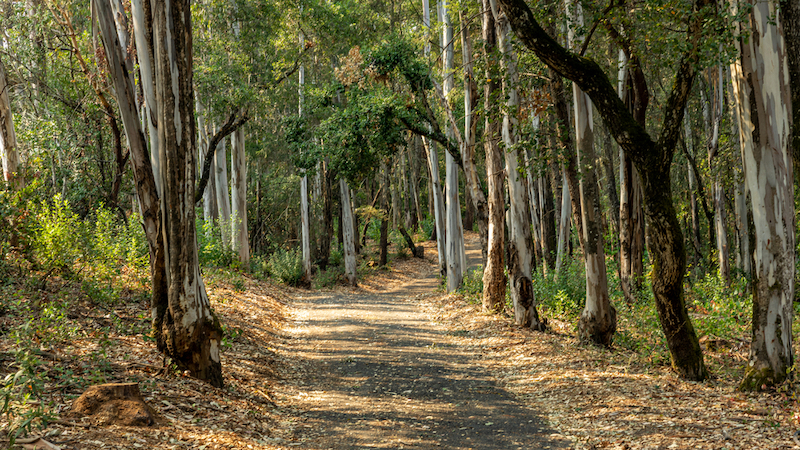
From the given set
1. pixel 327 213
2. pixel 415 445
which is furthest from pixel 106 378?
pixel 327 213

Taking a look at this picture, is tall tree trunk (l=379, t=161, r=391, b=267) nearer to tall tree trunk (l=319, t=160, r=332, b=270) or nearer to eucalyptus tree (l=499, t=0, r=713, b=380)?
tall tree trunk (l=319, t=160, r=332, b=270)

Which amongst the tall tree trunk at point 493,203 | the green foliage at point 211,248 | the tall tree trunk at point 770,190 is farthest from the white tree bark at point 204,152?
the tall tree trunk at point 770,190

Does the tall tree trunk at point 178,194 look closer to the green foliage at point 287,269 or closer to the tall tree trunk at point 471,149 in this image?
the tall tree trunk at point 471,149

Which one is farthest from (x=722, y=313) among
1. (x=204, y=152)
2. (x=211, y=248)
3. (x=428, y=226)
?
(x=428, y=226)

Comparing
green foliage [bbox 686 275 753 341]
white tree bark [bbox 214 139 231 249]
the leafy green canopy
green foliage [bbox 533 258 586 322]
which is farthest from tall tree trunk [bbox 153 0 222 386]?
white tree bark [bbox 214 139 231 249]

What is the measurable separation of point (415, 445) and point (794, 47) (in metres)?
6.38

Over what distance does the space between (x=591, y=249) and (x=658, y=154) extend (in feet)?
9.32

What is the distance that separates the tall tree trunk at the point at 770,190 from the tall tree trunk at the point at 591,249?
281 centimetres

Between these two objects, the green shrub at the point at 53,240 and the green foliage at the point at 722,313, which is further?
the green foliage at the point at 722,313

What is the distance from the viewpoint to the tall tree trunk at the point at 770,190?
21.3 ft

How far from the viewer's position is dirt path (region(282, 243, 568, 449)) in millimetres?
5770

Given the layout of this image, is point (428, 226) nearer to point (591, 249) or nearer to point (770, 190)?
point (591, 249)

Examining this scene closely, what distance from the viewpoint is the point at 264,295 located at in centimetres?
1639

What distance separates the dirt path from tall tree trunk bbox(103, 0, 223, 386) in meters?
1.48
